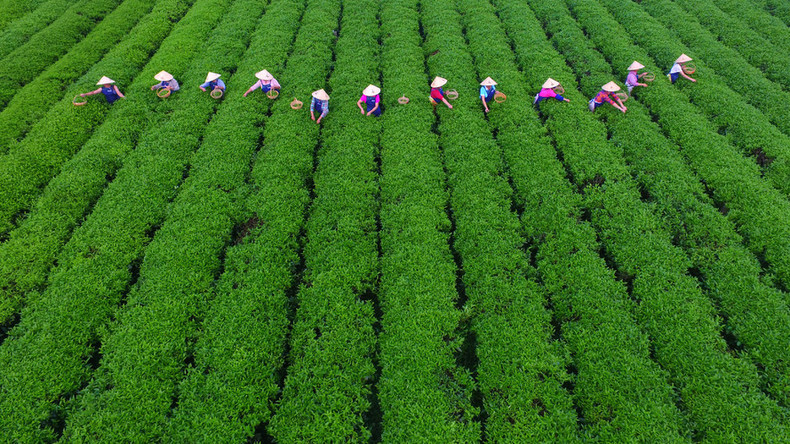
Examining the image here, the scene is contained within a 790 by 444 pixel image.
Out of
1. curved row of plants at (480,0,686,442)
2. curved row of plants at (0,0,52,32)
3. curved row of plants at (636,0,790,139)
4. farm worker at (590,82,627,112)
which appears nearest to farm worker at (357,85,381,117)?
curved row of plants at (480,0,686,442)

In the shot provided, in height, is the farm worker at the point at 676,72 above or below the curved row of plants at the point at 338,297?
above

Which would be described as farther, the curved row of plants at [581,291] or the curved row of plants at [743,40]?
the curved row of plants at [743,40]

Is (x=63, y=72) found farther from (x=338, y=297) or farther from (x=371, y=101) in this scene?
(x=338, y=297)

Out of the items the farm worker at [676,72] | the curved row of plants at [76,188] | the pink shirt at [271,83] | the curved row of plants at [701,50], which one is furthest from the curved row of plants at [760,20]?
the curved row of plants at [76,188]

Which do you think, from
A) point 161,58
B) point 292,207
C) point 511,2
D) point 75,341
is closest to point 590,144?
point 292,207

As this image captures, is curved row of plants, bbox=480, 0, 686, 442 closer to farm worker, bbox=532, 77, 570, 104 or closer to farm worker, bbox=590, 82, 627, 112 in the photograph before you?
farm worker, bbox=532, 77, 570, 104

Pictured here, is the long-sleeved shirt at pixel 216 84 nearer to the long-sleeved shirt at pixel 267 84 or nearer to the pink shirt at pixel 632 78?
the long-sleeved shirt at pixel 267 84
